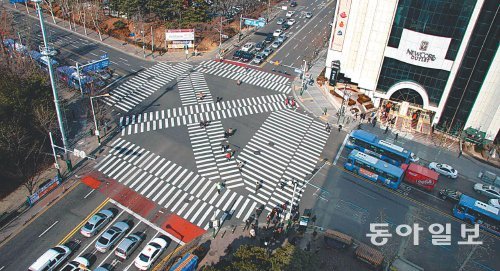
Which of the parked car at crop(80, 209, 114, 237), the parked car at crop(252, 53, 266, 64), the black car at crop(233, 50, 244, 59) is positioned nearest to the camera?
the parked car at crop(80, 209, 114, 237)

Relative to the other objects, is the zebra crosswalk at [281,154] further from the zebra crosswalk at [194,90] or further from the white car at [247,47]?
the white car at [247,47]

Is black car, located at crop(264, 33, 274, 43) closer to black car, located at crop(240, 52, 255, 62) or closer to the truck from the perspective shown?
black car, located at crop(240, 52, 255, 62)

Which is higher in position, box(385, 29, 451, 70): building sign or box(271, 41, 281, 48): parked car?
box(385, 29, 451, 70): building sign

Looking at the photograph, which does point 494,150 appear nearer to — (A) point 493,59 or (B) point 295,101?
(A) point 493,59

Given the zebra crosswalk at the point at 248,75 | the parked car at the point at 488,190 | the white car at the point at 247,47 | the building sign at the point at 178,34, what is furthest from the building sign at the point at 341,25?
the parked car at the point at 488,190

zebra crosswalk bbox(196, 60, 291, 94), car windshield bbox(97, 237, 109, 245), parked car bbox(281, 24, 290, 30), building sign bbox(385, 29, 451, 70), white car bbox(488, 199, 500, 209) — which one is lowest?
car windshield bbox(97, 237, 109, 245)

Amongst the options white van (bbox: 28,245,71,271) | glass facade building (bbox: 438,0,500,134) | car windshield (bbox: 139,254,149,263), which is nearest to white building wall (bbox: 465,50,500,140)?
glass facade building (bbox: 438,0,500,134)
